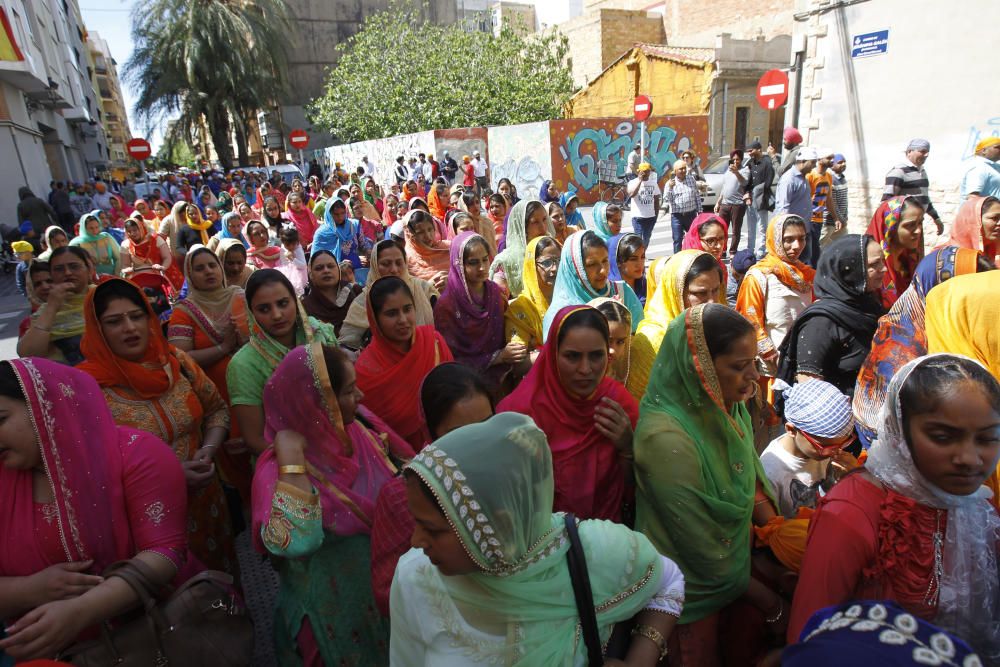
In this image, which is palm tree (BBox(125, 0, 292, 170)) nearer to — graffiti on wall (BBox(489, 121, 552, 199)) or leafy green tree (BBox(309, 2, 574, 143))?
leafy green tree (BBox(309, 2, 574, 143))

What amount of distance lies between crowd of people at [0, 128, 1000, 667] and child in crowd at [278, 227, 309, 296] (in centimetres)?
255

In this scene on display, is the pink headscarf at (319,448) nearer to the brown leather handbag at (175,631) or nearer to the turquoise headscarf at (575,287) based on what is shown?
the brown leather handbag at (175,631)

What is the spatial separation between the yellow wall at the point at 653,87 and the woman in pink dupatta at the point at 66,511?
79.7 feet

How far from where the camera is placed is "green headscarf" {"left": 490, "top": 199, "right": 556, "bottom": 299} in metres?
5.11

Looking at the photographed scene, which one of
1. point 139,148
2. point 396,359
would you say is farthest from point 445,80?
point 396,359

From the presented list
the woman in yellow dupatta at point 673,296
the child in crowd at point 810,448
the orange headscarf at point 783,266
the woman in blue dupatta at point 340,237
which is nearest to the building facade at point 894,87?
the orange headscarf at point 783,266

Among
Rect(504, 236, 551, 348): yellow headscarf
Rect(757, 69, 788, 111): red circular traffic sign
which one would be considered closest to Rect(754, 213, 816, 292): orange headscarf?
Rect(504, 236, 551, 348): yellow headscarf

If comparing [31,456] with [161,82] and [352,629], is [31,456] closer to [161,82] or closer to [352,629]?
[352,629]

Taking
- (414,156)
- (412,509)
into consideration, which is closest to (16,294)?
(414,156)

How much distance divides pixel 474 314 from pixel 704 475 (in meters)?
2.29

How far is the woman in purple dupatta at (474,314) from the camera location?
3.70 metres

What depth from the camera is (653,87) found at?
23.6m

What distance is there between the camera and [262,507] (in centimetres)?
173

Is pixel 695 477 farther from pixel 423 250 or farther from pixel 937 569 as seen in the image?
pixel 423 250
